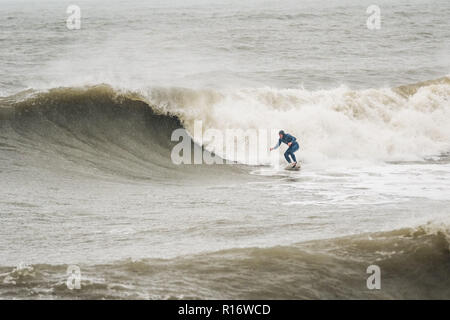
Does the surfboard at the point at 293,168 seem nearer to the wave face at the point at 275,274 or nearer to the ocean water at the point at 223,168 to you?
the ocean water at the point at 223,168

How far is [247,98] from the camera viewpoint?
1708 cm

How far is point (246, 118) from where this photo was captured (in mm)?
16219

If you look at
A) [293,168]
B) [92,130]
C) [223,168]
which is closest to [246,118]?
[223,168]

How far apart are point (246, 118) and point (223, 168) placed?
10.9 ft

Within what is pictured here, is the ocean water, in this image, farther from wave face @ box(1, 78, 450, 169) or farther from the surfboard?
the surfboard

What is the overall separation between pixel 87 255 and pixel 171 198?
3323 millimetres

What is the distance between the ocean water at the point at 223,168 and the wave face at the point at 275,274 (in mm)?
21

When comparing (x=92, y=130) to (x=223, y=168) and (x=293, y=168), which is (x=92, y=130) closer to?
(x=223, y=168)

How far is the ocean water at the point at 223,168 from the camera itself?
234 inches

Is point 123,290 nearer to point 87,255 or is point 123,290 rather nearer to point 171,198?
point 87,255

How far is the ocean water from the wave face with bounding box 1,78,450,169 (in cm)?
5

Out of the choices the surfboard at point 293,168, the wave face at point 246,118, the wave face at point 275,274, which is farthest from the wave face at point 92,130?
the wave face at point 275,274

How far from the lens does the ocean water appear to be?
19.5 ft

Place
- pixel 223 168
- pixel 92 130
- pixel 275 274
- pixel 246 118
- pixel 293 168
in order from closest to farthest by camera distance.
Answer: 1. pixel 275 274
2. pixel 293 168
3. pixel 223 168
4. pixel 92 130
5. pixel 246 118
